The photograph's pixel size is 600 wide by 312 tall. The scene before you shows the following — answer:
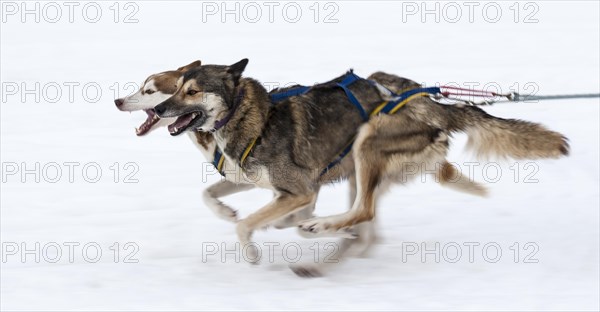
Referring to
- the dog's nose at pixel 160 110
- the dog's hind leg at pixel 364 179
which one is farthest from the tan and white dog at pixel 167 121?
Answer: the dog's hind leg at pixel 364 179

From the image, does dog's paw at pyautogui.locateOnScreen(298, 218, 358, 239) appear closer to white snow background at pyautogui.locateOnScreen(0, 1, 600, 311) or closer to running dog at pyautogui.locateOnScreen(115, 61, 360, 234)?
white snow background at pyautogui.locateOnScreen(0, 1, 600, 311)

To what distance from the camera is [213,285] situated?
15.8ft

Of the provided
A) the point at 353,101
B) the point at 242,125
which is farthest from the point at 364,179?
the point at 242,125

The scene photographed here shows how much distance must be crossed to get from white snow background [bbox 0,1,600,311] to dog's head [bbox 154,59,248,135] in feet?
2.74

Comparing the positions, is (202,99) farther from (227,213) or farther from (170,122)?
(227,213)

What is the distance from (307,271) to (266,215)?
393 millimetres

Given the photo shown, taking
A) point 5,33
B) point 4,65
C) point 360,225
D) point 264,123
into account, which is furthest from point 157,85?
point 5,33

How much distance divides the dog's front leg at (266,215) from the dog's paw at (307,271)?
248 millimetres

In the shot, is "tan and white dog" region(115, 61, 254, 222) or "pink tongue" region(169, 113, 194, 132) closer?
"pink tongue" region(169, 113, 194, 132)

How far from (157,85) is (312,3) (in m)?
9.39

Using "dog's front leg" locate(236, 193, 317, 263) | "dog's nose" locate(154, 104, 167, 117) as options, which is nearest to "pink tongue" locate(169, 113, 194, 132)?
"dog's nose" locate(154, 104, 167, 117)

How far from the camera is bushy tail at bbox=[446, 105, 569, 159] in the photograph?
5.16m

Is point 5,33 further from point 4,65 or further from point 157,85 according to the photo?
point 157,85

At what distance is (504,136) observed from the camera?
5.24m
